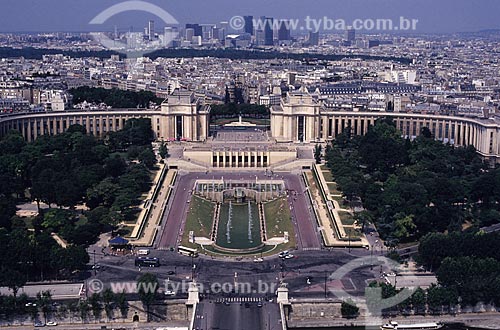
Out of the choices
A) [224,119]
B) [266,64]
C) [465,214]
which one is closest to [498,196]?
[465,214]

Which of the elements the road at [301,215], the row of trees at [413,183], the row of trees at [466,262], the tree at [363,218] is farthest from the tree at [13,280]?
the row of trees at [413,183]

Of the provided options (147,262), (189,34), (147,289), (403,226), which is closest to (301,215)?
(403,226)

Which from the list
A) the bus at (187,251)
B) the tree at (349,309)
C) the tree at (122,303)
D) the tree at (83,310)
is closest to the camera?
the tree at (83,310)

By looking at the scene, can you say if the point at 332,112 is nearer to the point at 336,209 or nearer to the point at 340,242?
the point at 336,209

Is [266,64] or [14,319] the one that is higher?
[266,64]

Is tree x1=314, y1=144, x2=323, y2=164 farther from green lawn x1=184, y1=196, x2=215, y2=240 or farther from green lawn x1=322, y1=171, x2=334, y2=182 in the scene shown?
green lawn x1=184, y1=196, x2=215, y2=240

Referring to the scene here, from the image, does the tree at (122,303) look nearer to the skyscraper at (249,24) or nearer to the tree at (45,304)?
the tree at (45,304)

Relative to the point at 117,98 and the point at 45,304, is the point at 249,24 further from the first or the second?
the point at 45,304
